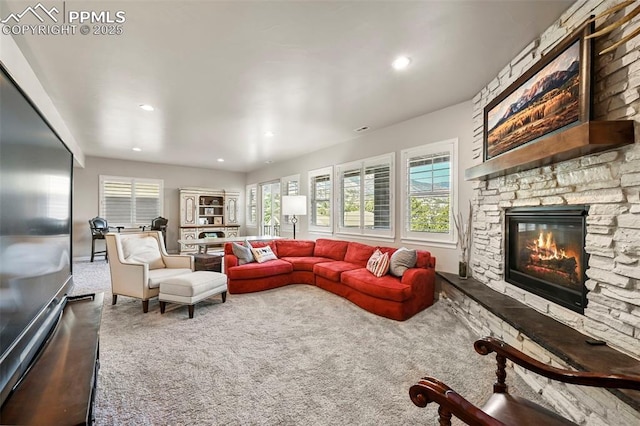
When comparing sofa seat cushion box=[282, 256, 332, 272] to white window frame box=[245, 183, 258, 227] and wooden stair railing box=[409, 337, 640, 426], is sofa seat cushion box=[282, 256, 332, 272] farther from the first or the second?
white window frame box=[245, 183, 258, 227]

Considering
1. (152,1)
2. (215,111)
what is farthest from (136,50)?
(215,111)

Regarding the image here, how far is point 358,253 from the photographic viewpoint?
14.8ft

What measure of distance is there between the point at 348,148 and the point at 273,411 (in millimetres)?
4440

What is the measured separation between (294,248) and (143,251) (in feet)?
8.27

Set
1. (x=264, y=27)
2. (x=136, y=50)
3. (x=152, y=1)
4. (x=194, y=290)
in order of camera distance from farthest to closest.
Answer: (x=194, y=290)
(x=136, y=50)
(x=264, y=27)
(x=152, y=1)

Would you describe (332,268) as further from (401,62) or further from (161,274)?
(401,62)

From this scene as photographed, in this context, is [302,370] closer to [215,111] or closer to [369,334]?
[369,334]

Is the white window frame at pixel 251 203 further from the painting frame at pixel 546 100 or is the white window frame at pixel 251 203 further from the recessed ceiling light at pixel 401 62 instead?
the painting frame at pixel 546 100

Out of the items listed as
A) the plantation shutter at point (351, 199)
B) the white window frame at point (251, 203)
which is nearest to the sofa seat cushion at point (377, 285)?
the plantation shutter at point (351, 199)

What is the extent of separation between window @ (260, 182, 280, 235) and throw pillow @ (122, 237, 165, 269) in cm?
384

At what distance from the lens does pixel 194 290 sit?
10.5 ft

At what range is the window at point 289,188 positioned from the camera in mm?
6711

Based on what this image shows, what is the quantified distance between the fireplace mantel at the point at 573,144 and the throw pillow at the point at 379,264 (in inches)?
72.1

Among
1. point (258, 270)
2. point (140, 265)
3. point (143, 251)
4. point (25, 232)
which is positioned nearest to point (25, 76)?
point (140, 265)
